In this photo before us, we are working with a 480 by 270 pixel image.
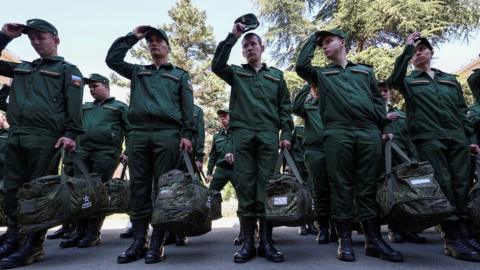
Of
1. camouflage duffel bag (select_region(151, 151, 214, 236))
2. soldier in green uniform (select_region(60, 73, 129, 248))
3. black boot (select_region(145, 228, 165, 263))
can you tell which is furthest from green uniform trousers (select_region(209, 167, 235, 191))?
camouflage duffel bag (select_region(151, 151, 214, 236))

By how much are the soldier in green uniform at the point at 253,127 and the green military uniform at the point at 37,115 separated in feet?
4.76

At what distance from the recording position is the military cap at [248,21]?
3643mm

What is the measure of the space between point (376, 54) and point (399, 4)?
1.95 meters

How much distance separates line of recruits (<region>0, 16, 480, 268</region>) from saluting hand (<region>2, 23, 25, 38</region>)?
0.01 metres

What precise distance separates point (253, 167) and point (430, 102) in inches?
74.4

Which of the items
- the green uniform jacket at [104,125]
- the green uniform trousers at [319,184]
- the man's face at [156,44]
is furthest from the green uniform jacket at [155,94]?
the green uniform trousers at [319,184]

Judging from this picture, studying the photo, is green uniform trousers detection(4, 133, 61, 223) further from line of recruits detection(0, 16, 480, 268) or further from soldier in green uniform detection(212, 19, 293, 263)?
soldier in green uniform detection(212, 19, 293, 263)

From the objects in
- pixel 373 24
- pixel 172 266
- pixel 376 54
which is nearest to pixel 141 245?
pixel 172 266

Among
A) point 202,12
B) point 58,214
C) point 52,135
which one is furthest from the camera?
point 202,12

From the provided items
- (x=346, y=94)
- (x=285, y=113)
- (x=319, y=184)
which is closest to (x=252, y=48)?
(x=285, y=113)

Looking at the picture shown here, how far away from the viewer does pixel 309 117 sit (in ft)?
16.9

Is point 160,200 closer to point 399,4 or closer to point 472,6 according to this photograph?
point 399,4

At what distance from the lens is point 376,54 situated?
13094 mm

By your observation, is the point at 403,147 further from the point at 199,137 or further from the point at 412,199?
the point at 199,137
